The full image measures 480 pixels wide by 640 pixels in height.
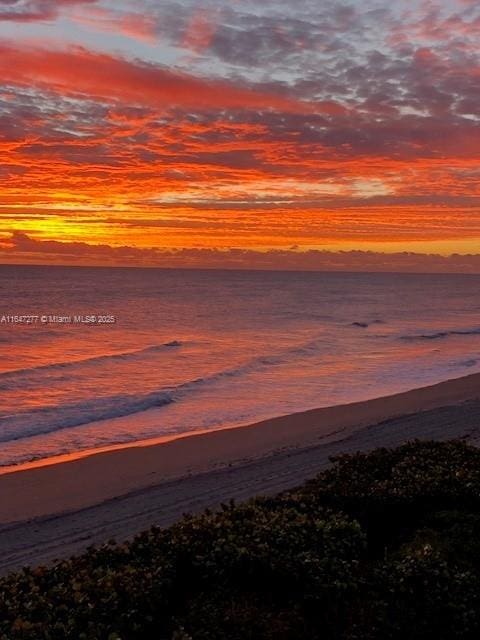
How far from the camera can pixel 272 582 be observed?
20.8 feet

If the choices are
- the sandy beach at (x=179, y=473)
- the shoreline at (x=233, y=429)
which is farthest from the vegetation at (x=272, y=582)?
the shoreline at (x=233, y=429)

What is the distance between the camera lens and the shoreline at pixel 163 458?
15.0 m

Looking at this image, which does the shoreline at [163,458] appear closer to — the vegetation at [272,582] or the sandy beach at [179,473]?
the sandy beach at [179,473]

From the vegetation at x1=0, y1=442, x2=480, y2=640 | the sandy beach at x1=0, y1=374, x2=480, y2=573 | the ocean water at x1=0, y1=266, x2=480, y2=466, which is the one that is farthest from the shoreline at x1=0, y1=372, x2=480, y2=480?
the vegetation at x1=0, y1=442, x2=480, y2=640

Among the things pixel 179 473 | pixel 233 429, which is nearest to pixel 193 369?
pixel 233 429

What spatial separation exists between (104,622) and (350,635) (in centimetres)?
203

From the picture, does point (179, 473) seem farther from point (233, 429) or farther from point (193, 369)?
point (193, 369)

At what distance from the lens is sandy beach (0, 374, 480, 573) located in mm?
12477

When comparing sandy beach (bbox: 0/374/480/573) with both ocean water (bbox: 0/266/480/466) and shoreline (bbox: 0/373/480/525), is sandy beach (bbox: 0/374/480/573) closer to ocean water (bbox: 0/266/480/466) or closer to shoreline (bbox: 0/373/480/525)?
shoreline (bbox: 0/373/480/525)

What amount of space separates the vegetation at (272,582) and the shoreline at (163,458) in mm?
7978

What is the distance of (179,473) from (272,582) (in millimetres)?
10496

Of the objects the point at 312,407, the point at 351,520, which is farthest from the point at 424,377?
the point at 351,520

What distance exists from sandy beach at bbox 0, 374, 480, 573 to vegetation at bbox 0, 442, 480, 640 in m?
5.01

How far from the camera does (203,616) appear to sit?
5801 mm
